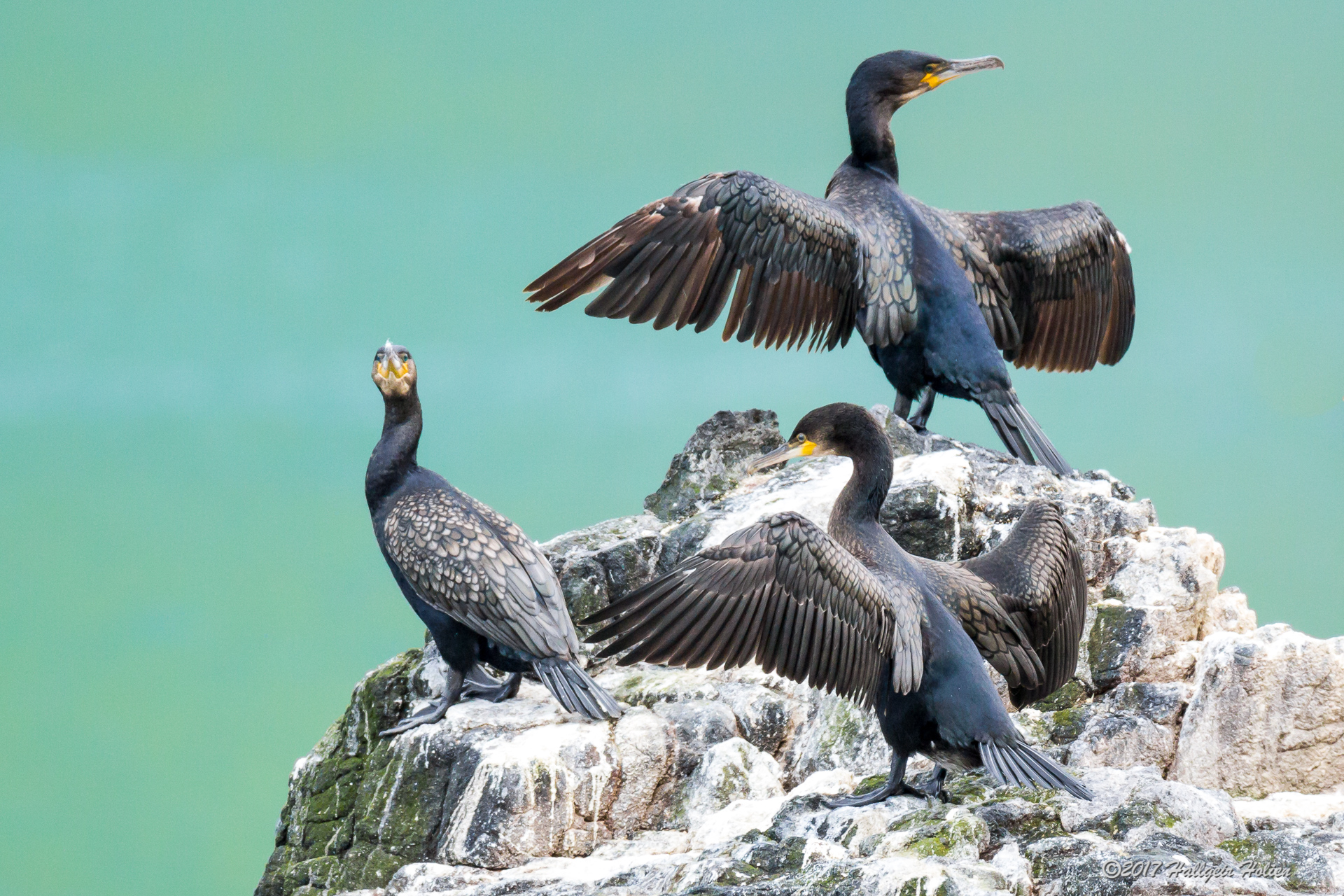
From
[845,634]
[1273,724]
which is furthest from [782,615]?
[1273,724]

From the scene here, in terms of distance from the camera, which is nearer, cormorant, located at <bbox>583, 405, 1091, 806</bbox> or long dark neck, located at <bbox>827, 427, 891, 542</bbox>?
cormorant, located at <bbox>583, 405, 1091, 806</bbox>

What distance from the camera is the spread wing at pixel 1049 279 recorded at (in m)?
9.23

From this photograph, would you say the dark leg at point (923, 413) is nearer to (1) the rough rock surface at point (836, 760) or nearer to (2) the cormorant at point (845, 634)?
(1) the rough rock surface at point (836, 760)

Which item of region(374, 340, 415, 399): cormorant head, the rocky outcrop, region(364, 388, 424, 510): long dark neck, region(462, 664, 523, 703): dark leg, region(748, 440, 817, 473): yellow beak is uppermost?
region(374, 340, 415, 399): cormorant head

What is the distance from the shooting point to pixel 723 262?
8523 mm

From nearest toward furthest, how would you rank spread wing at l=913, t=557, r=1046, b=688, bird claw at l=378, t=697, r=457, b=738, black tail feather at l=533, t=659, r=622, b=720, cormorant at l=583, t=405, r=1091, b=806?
1. cormorant at l=583, t=405, r=1091, b=806
2. spread wing at l=913, t=557, r=1046, b=688
3. black tail feather at l=533, t=659, r=622, b=720
4. bird claw at l=378, t=697, r=457, b=738

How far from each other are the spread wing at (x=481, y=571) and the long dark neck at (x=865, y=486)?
67.0 inches

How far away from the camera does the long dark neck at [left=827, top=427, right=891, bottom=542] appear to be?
6.54 metres

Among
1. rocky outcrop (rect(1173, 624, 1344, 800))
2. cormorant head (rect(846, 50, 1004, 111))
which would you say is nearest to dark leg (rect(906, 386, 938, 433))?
cormorant head (rect(846, 50, 1004, 111))

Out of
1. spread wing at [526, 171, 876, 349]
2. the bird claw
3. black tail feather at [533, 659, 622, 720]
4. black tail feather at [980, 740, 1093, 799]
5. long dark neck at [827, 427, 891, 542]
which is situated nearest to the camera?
black tail feather at [980, 740, 1093, 799]

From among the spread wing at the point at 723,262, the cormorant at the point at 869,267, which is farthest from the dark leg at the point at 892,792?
the spread wing at the point at 723,262

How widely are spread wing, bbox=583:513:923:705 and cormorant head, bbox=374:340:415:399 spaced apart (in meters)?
2.74

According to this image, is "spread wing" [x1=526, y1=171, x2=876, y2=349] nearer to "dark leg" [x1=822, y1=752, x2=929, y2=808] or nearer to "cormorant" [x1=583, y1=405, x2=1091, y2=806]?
"cormorant" [x1=583, y1=405, x2=1091, y2=806]

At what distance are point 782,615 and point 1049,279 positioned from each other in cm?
405
